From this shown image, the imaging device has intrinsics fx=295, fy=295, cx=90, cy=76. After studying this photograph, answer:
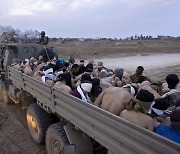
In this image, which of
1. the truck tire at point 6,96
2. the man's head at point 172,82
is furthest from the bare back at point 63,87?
the truck tire at point 6,96

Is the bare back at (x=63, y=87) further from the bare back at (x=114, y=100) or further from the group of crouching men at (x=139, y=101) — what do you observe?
the bare back at (x=114, y=100)

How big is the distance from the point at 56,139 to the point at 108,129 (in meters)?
1.43

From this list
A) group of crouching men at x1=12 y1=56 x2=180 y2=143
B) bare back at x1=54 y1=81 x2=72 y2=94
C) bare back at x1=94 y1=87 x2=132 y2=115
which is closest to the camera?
group of crouching men at x1=12 y1=56 x2=180 y2=143

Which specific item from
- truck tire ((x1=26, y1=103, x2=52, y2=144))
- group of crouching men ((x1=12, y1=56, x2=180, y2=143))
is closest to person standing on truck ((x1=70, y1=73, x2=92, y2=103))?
group of crouching men ((x1=12, y1=56, x2=180, y2=143))

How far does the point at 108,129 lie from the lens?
9.20ft

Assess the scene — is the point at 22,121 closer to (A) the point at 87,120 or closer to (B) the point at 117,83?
(B) the point at 117,83

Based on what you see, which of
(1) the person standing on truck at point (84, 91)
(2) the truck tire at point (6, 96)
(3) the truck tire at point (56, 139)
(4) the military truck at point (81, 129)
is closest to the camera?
(4) the military truck at point (81, 129)

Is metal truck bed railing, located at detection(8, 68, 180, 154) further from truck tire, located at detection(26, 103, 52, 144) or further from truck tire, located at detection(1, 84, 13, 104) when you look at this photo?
truck tire, located at detection(1, 84, 13, 104)

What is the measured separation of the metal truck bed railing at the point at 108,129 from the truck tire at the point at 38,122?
608 mm

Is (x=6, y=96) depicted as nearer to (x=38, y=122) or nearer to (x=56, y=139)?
(x=38, y=122)

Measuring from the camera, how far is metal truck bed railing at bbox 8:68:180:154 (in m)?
2.21

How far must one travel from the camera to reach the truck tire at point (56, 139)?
3812 millimetres

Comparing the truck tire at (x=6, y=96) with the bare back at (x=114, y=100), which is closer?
the bare back at (x=114, y=100)

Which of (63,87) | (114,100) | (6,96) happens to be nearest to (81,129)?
(114,100)
